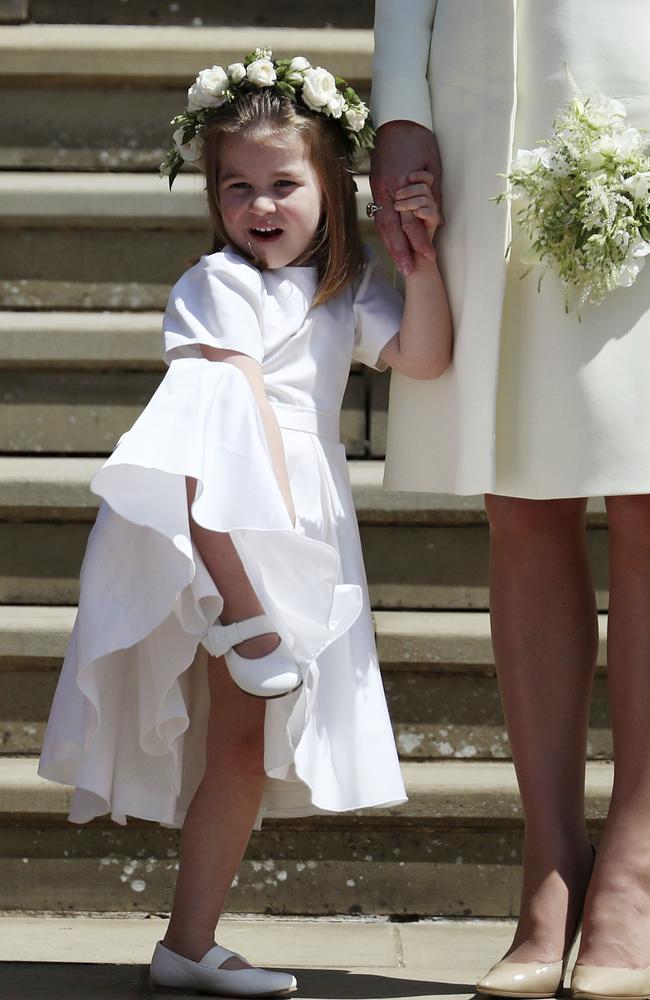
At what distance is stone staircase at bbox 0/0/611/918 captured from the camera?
258 cm

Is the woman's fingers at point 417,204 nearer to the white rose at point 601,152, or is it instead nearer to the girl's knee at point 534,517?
the white rose at point 601,152

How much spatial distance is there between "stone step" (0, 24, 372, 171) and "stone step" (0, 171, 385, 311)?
0.35ft

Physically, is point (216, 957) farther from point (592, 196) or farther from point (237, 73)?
point (237, 73)

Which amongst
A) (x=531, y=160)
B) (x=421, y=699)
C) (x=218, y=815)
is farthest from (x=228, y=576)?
(x=421, y=699)

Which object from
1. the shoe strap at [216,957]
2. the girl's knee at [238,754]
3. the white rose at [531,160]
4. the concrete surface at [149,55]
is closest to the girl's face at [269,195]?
the white rose at [531,160]

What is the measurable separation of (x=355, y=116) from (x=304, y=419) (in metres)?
0.48

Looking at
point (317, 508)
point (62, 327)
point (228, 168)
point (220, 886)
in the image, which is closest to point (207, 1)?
point (62, 327)

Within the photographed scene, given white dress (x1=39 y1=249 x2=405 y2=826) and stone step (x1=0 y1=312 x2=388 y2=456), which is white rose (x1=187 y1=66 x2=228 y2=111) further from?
stone step (x1=0 y1=312 x2=388 y2=456)

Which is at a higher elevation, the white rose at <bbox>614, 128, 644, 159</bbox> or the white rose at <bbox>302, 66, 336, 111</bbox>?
the white rose at <bbox>302, 66, 336, 111</bbox>

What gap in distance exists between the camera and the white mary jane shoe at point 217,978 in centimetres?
194

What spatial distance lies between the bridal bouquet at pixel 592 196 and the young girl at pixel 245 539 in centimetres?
21

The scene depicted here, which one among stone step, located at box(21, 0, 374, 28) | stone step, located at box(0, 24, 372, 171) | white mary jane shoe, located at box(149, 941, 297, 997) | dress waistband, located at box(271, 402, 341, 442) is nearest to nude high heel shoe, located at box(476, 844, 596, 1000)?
white mary jane shoe, located at box(149, 941, 297, 997)

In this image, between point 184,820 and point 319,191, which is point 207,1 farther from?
point 184,820

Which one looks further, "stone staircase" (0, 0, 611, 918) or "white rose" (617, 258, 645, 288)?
"stone staircase" (0, 0, 611, 918)
